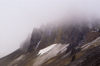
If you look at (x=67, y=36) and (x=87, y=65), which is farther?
(x=67, y=36)

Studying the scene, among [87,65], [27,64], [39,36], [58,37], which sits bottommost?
[87,65]

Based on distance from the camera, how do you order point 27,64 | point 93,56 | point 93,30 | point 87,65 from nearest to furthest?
point 87,65 → point 93,56 → point 27,64 → point 93,30

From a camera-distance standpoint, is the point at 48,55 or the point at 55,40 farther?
the point at 55,40

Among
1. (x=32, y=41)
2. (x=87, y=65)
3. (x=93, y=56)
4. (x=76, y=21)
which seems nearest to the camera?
(x=87, y=65)

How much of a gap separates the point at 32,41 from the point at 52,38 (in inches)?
818

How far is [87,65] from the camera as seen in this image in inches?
1930

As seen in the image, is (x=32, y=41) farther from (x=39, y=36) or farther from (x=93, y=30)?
(x=93, y=30)

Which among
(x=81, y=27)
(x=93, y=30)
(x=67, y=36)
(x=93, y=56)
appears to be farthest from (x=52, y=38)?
(x=93, y=56)

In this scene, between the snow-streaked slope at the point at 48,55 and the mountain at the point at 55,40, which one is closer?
the snow-streaked slope at the point at 48,55

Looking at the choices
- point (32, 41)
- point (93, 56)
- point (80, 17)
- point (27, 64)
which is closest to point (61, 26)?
point (80, 17)

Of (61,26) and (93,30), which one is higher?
(61,26)

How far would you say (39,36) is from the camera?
480 feet

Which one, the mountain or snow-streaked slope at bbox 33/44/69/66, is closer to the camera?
snow-streaked slope at bbox 33/44/69/66

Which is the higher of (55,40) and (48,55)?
(55,40)
